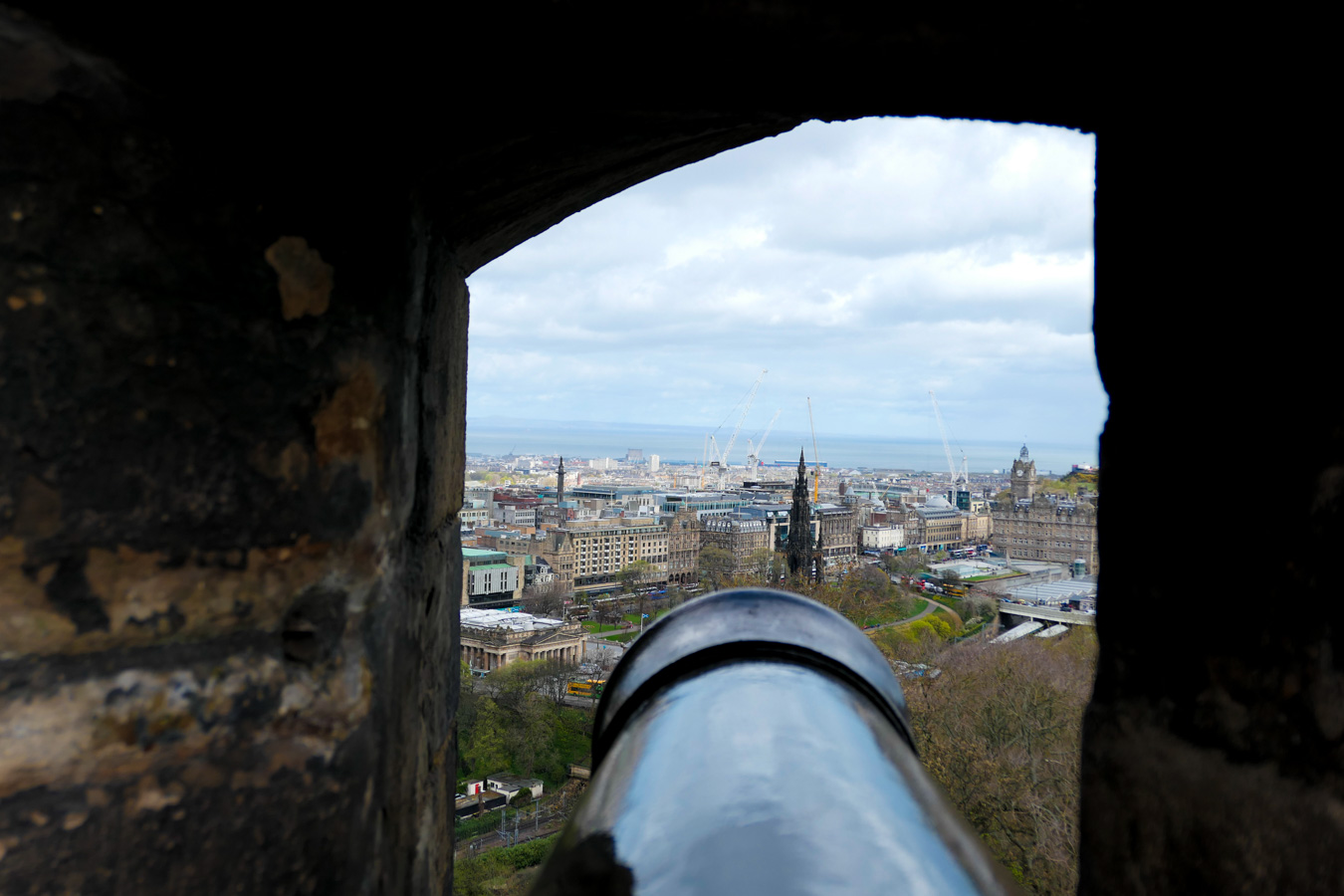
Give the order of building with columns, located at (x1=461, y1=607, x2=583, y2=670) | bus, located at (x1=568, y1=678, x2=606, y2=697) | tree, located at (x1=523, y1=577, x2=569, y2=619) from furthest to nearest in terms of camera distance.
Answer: tree, located at (x1=523, y1=577, x2=569, y2=619) → building with columns, located at (x1=461, y1=607, x2=583, y2=670) → bus, located at (x1=568, y1=678, x2=606, y2=697)

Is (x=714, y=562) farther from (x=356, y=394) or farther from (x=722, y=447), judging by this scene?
(x=722, y=447)

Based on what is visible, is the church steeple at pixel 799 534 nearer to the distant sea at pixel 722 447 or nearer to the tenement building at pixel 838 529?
the tenement building at pixel 838 529

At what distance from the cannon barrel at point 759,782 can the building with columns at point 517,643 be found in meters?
20.6

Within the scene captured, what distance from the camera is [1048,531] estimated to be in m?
41.2

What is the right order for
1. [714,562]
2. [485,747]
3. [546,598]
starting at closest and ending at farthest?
[485,747], [546,598], [714,562]

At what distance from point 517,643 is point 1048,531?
92.7 feet

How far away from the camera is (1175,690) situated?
1.93ft

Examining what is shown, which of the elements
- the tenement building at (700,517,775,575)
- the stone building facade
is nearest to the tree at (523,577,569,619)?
the stone building facade

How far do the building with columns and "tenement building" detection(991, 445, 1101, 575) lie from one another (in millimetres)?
A: 23598

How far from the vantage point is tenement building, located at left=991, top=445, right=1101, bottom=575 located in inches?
1550

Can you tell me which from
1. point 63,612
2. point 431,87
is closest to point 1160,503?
point 431,87

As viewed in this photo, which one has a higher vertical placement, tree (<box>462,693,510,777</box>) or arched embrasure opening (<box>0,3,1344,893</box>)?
arched embrasure opening (<box>0,3,1344,893</box>)

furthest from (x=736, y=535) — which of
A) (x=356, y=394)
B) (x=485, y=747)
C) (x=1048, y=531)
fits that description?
(x=356, y=394)

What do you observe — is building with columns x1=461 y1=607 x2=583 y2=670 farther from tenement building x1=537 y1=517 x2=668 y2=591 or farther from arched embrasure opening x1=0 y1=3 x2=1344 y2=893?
arched embrasure opening x1=0 y1=3 x2=1344 y2=893
